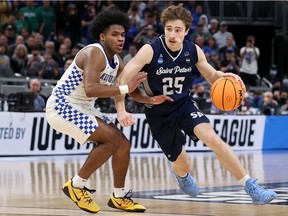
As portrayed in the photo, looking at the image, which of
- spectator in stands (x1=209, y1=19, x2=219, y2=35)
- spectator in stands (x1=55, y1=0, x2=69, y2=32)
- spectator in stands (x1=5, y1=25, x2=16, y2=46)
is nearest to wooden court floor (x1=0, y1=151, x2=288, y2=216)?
spectator in stands (x1=5, y1=25, x2=16, y2=46)

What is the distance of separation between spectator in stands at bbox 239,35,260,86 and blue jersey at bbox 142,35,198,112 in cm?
1652

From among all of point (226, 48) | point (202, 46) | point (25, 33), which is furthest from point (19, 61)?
point (226, 48)

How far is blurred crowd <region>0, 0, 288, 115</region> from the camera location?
70.1 feet

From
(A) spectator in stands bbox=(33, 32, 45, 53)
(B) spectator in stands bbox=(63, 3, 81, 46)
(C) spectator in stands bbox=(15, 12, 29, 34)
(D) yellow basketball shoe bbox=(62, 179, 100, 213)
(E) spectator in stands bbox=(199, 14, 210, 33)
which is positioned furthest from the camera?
(E) spectator in stands bbox=(199, 14, 210, 33)

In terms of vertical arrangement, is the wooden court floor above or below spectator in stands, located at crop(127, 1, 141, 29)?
below

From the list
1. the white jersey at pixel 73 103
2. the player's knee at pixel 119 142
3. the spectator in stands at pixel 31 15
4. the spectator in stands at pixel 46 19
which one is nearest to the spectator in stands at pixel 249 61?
the spectator in stands at pixel 46 19

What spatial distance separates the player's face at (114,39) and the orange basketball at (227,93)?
114 cm

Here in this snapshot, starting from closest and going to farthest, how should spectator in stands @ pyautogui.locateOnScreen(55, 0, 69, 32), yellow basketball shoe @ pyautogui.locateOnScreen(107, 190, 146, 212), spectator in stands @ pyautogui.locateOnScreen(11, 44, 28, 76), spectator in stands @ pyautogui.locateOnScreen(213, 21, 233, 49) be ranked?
1. yellow basketball shoe @ pyautogui.locateOnScreen(107, 190, 146, 212)
2. spectator in stands @ pyautogui.locateOnScreen(11, 44, 28, 76)
3. spectator in stands @ pyautogui.locateOnScreen(55, 0, 69, 32)
4. spectator in stands @ pyautogui.locateOnScreen(213, 21, 233, 49)

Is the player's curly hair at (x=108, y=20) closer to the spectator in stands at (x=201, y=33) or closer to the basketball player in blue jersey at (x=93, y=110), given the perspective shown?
the basketball player in blue jersey at (x=93, y=110)

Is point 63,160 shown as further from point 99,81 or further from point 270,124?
point 99,81

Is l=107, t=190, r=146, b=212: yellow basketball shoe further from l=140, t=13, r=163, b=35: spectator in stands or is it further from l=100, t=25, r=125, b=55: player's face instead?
l=140, t=13, r=163, b=35: spectator in stands

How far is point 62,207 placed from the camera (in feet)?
30.6

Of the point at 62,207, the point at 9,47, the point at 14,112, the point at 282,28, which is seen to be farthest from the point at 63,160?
the point at 282,28

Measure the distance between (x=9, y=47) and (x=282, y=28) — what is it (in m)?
11.9
